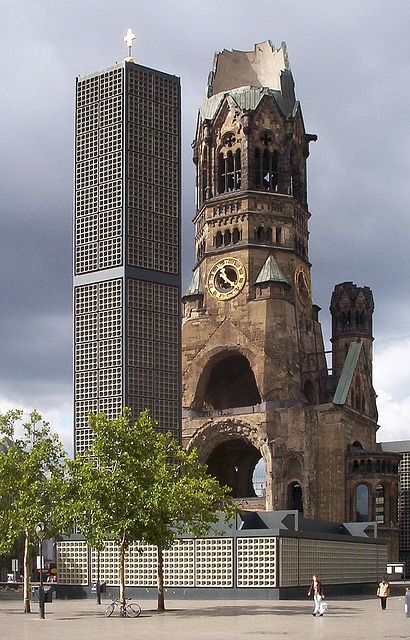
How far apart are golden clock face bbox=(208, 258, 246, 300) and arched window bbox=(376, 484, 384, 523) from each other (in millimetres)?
21754

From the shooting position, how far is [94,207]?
74.7m

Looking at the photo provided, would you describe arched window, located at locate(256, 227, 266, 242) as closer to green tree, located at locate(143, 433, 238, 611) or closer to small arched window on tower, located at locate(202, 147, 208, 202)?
small arched window on tower, located at locate(202, 147, 208, 202)

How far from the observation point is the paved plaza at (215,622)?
1468 inches

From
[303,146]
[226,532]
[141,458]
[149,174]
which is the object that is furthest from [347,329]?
[141,458]

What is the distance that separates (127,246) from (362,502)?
137 feet

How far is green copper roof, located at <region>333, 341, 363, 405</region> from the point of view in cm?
10619

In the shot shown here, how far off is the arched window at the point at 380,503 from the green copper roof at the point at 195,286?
24.2 m

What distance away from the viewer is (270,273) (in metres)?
106

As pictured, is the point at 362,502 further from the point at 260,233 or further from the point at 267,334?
the point at 260,233

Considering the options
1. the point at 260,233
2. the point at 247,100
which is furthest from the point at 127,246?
the point at 247,100

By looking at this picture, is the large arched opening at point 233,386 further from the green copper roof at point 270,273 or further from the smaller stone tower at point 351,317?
the smaller stone tower at point 351,317

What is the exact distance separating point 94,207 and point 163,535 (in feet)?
95.7

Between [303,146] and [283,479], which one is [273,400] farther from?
[303,146]

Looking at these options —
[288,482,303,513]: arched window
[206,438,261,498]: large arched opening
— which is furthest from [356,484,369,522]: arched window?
[206,438,261,498]: large arched opening
